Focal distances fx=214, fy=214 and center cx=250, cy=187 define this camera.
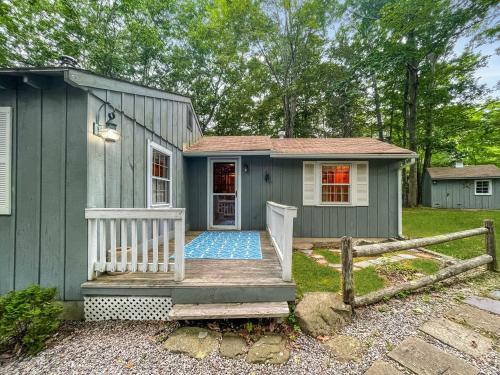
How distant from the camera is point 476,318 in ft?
8.70

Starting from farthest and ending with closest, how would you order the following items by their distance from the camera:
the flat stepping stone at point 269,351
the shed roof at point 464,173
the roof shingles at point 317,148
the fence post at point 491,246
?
the shed roof at point 464,173, the roof shingles at point 317,148, the fence post at point 491,246, the flat stepping stone at point 269,351

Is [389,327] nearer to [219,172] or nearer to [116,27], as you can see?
[219,172]

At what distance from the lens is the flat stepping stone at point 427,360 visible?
1907 millimetres

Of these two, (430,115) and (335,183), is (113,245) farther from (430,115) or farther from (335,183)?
(430,115)

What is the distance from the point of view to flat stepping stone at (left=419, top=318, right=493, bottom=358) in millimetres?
2168

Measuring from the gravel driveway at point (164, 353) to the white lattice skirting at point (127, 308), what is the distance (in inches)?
3.0

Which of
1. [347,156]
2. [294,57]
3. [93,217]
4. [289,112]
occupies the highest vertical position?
[294,57]

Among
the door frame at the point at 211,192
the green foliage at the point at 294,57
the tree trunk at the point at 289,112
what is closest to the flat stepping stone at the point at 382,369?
the door frame at the point at 211,192

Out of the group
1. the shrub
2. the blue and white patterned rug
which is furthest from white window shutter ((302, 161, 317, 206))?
the shrub

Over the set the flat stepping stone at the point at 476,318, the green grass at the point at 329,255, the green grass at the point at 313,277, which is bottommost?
the flat stepping stone at the point at 476,318

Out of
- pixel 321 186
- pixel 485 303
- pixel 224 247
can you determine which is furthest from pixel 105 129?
pixel 485 303

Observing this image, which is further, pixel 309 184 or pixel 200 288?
pixel 309 184

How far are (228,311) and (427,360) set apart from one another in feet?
6.43

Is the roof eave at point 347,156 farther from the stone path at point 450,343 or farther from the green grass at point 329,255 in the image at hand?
the stone path at point 450,343
